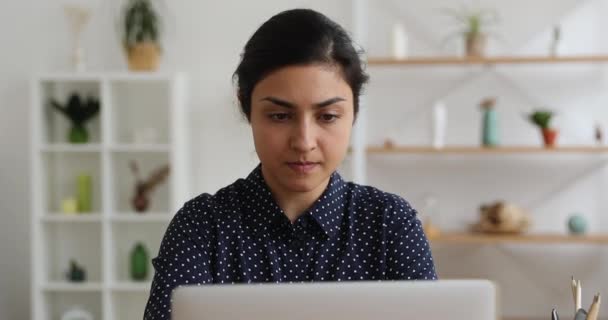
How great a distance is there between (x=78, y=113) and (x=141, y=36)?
1.56ft

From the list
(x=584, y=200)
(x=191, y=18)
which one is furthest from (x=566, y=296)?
(x=191, y=18)

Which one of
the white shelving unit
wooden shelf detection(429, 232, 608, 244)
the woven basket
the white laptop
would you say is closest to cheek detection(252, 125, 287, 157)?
the white laptop

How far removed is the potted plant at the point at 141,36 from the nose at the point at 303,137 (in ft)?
9.76

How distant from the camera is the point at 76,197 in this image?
4406 millimetres

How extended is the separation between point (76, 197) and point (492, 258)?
2051mm

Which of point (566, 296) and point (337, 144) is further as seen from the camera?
point (566, 296)

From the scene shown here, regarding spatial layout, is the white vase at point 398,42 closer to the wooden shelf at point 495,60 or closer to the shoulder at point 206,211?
the wooden shelf at point 495,60

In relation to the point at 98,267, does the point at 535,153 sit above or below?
above

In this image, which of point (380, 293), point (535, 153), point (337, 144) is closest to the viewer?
point (380, 293)

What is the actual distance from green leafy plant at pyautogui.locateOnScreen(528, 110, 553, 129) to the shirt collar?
2.70 meters

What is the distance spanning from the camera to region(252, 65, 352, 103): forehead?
4.38 ft

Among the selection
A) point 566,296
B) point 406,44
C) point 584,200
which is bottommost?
point 566,296

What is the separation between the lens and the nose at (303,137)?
132 cm

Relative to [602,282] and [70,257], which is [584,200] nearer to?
[602,282]
